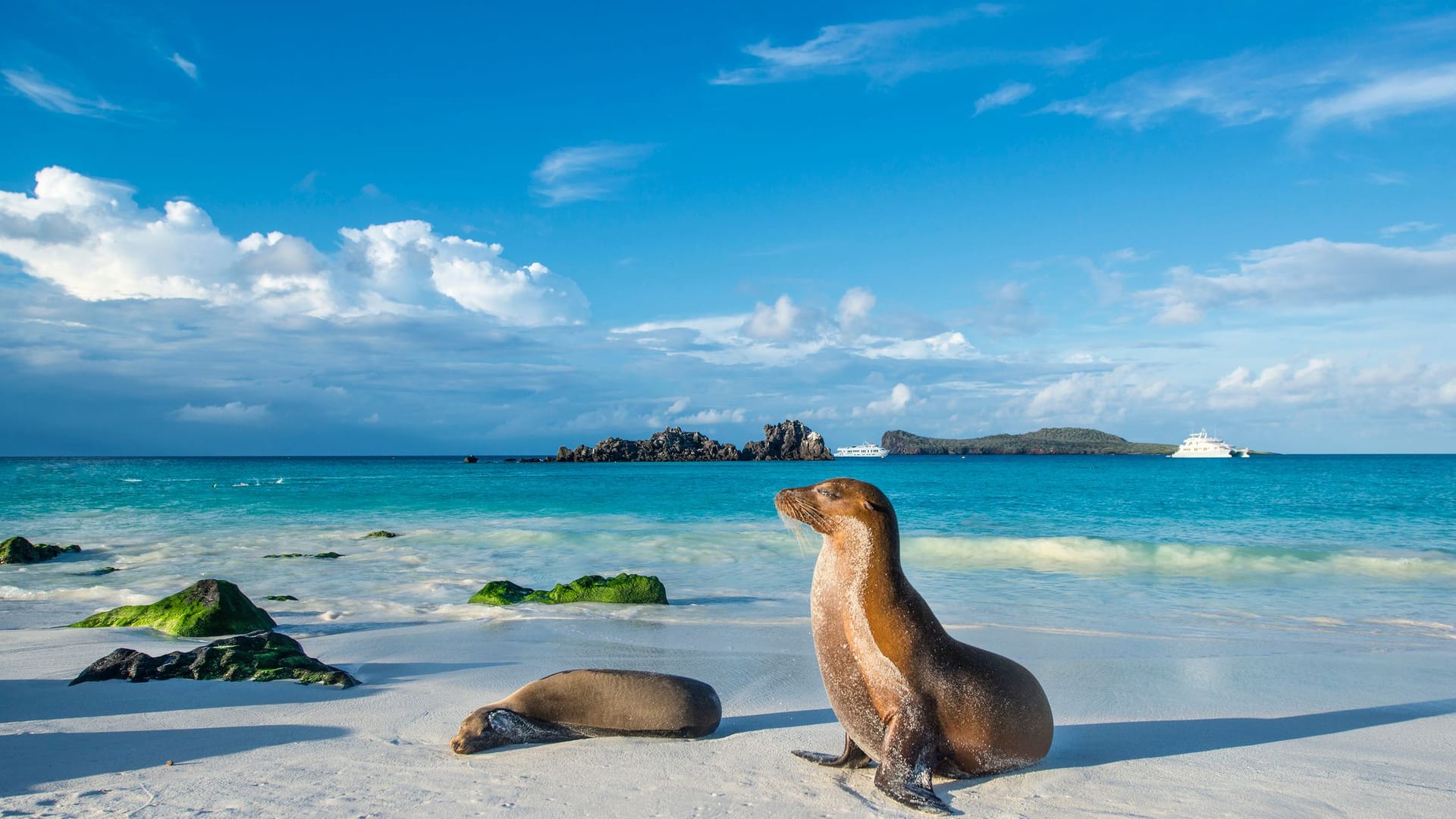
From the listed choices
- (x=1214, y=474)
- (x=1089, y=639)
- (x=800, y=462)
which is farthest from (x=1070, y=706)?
(x=800, y=462)

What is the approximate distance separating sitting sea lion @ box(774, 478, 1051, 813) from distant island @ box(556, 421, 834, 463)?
127 m

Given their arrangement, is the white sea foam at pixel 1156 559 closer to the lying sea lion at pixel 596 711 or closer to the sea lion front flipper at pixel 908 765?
the lying sea lion at pixel 596 711

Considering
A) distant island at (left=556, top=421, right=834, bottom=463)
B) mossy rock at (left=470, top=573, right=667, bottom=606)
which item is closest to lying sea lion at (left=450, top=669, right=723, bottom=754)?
mossy rock at (left=470, top=573, right=667, bottom=606)

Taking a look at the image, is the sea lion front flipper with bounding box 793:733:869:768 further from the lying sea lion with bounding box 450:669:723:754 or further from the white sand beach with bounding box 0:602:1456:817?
the lying sea lion with bounding box 450:669:723:754

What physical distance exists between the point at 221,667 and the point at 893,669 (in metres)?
5.13

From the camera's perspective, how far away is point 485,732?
5.05m

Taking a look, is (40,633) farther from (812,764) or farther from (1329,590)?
(1329,590)

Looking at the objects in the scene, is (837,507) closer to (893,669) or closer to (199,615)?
(893,669)

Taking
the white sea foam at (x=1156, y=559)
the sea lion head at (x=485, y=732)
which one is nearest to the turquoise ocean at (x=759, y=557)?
the white sea foam at (x=1156, y=559)

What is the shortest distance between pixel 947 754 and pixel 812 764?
75 cm

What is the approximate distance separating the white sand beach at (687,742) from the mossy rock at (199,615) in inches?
16.7

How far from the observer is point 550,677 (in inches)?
214

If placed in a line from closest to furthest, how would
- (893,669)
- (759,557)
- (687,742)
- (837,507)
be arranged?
(893,669) → (837,507) → (687,742) → (759,557)

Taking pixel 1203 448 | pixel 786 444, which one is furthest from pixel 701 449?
pixel 1203 448
